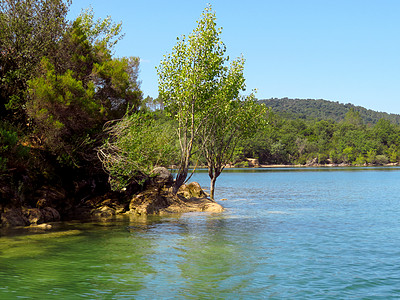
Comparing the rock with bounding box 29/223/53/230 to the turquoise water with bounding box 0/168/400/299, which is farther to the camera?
the rock with bounding box 29/223/53/230

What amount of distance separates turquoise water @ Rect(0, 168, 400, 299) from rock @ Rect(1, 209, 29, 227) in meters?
2.97

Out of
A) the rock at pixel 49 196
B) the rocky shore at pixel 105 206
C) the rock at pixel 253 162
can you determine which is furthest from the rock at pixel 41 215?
the rock at pixel 253 162

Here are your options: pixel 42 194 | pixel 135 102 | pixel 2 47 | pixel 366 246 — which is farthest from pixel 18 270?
pixel 135 102

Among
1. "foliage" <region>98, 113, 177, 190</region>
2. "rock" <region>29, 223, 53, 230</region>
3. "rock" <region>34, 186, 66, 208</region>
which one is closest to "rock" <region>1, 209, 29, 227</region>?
"rock" <region>29, 223, 53, 230</region>

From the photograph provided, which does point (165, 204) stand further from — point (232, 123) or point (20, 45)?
point (20, 45)

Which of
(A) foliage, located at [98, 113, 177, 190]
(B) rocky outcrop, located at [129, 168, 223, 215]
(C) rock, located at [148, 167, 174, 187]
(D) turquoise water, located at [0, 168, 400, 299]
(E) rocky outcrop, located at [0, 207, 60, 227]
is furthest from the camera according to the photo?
(C) rock, located at [148, 167, 174, 187]

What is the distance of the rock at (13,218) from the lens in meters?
29.2

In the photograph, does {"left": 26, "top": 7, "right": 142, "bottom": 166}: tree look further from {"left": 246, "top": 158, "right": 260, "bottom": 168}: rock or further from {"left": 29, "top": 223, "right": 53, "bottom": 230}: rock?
{"left": 246, "top": 158, "right": 260, "bottom": 168}: rock

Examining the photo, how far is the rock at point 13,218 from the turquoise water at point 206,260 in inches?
117

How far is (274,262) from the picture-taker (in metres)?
20.3

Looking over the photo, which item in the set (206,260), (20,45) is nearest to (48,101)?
(20,45)

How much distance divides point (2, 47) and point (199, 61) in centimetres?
1632

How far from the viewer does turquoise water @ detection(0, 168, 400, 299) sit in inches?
628

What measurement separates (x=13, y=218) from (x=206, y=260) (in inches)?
640
